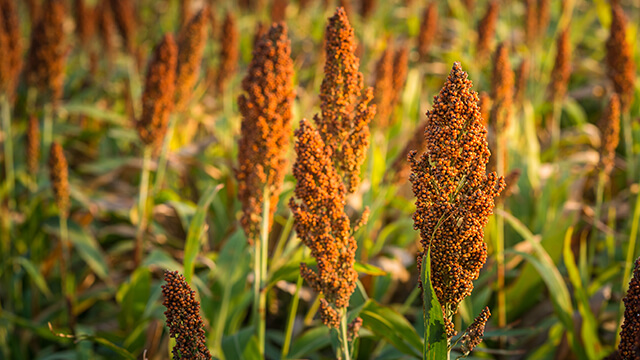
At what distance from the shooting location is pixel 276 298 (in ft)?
15.3

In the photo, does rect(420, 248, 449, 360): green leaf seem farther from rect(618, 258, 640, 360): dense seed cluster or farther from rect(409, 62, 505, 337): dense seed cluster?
rect(618, 258, 640, 360): dense seed cluster

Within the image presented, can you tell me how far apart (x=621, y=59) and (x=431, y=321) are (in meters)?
3.33

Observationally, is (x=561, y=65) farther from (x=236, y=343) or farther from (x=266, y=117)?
(x=236, y=343)

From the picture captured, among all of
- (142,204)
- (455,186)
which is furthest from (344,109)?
(142,204)

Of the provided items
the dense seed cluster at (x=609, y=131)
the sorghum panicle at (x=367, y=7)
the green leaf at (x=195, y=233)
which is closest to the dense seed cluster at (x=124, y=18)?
the sorghum panicle at (x=367, y=7)

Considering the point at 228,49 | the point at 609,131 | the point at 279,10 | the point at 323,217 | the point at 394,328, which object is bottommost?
the point at 394,328

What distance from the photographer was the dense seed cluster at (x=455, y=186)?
1.80 m

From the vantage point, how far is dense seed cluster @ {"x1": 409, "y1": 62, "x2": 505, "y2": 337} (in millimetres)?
1797

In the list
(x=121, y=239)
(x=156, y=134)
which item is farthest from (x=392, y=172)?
(x=121, y=239)

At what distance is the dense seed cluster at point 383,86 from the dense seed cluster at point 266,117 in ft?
6.20

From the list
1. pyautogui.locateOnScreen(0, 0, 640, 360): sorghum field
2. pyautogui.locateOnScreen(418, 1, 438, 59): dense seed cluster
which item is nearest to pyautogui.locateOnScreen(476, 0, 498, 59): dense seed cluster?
pyautogui.locateOnScreen(0, 0, 640, 360): sorghum field

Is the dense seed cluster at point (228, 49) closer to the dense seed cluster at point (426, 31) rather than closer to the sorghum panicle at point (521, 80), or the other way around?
the dense seed cluster at point (426, 31)

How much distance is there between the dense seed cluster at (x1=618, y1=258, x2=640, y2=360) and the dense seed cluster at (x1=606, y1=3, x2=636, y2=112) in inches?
115

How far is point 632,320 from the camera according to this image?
6.34 feet
